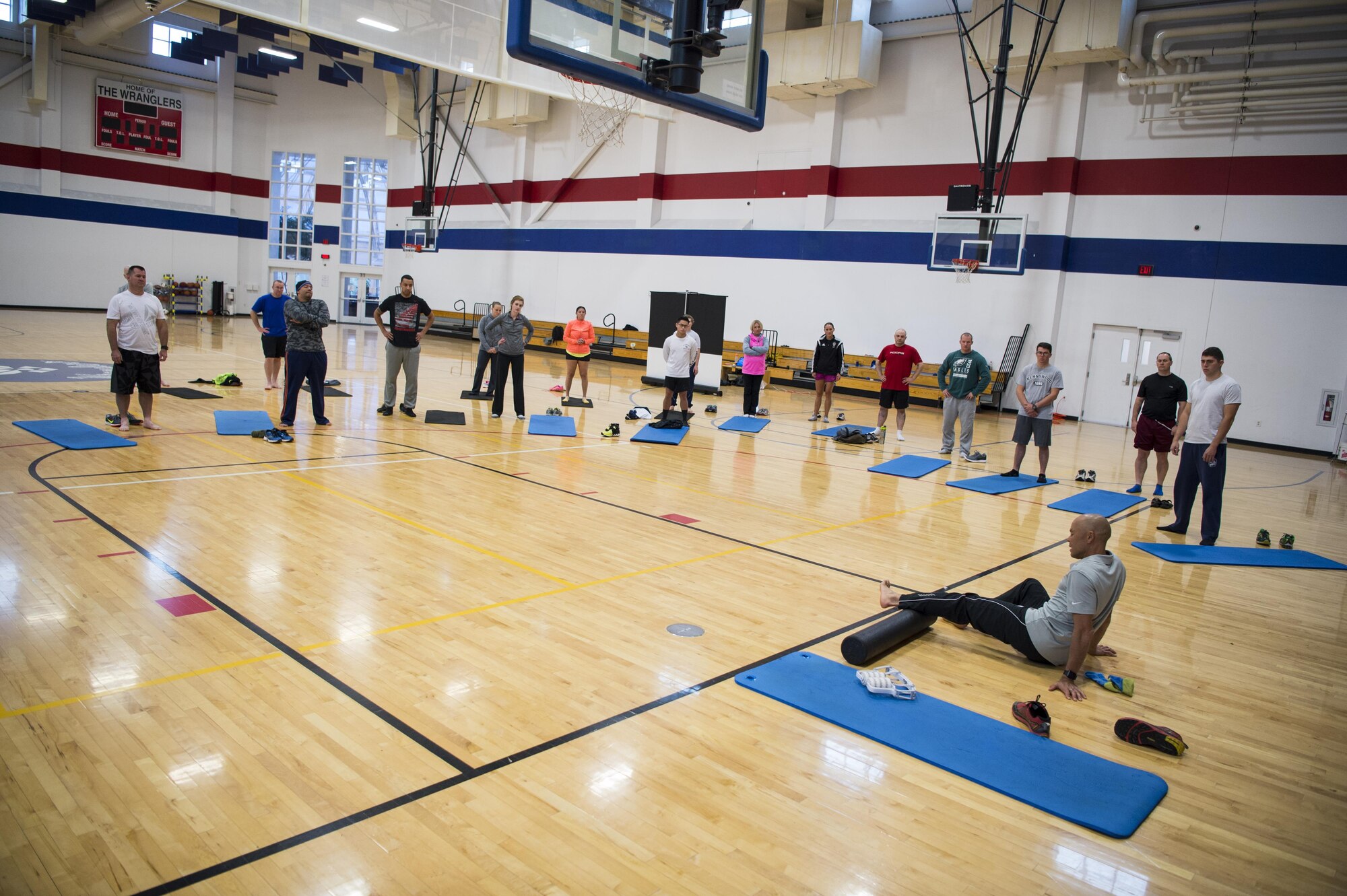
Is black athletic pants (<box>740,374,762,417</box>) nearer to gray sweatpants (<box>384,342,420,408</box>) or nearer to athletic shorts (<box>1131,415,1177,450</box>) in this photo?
gray sweatpants (<box>384,342,420,408</box>)

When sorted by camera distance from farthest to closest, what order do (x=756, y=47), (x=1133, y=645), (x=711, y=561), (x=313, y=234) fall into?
(x=313, y=234)
(x=756, y=47)
(x=711, y=561)
(x=1133, y=645)

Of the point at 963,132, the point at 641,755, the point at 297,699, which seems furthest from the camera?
the point at 963,132

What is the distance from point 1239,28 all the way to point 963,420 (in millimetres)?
10311

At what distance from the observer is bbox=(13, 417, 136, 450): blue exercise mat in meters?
8.36

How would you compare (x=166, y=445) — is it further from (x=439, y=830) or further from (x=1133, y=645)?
(x=1133, y=645)

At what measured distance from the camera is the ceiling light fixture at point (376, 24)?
561 inches

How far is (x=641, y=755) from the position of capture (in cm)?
342

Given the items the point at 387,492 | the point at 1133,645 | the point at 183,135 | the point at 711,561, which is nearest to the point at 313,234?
the point at 183,135

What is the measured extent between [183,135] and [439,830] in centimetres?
3343

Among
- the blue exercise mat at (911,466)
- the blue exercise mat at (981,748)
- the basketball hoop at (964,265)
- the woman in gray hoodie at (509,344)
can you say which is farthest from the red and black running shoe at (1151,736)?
the basketball hoop at (964,265)

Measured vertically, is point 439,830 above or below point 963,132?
below

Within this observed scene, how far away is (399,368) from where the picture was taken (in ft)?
38.4

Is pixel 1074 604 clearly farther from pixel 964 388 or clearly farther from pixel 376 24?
pixel 376 24

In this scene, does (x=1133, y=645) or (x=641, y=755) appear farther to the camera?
(x=1133, y=645)
